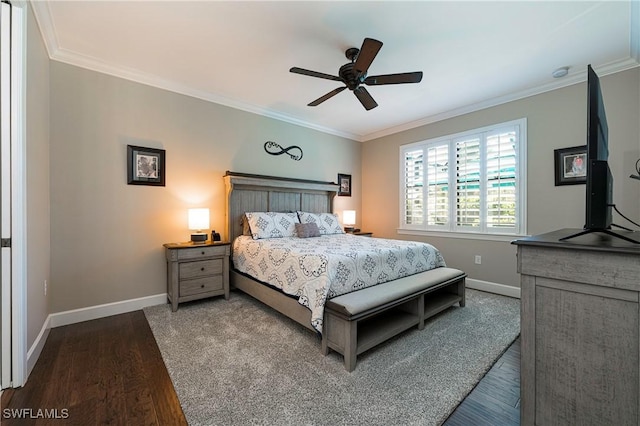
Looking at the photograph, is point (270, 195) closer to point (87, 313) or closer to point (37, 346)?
point (87, 313)

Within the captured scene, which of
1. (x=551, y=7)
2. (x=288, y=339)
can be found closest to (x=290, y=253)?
(x=288, y=339)

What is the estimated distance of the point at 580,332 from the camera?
111 cm

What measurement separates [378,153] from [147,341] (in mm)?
4730

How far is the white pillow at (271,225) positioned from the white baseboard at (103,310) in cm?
139

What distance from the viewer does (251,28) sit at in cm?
235

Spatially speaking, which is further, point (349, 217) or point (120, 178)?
point (349, 217)

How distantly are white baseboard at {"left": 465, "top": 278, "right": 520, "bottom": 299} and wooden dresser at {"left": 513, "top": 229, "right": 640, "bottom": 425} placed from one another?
284cm

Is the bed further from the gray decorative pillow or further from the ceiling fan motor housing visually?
the ceiling fan motor housing

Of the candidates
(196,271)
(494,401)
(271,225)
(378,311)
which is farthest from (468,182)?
(196,271)

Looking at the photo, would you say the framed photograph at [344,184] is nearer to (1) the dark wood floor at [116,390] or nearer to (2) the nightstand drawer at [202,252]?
(2) the nightstand drawer at [202,252]

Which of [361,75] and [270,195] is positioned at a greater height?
[361,75]

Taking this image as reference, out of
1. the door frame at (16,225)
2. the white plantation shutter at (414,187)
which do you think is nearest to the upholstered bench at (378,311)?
the white plantation shutter at (414,187)

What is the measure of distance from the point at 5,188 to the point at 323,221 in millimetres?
3359

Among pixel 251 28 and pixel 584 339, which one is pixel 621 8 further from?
pixel 251 28
